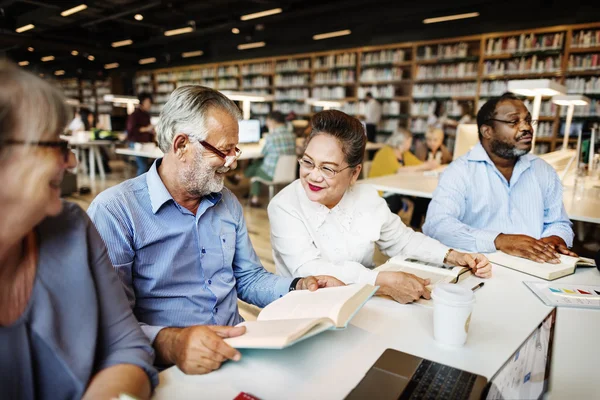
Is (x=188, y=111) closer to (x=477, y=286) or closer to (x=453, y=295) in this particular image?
(x=453, y=295)

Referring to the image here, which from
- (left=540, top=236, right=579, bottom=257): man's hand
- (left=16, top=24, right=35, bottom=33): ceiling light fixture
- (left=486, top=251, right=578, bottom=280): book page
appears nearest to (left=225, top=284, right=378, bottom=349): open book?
(left=486, top=251, right=578, bottom=280): book page

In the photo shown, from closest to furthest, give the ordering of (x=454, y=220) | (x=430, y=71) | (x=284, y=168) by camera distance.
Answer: (x=454, y=220), (x=284, y=168), (x=430, y=71)

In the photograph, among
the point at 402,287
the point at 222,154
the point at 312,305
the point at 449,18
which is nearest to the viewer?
the point at 312,305

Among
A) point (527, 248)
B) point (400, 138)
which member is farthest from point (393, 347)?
point (400, 138)

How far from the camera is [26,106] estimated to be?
0.65 m

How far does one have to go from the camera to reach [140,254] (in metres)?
1.24

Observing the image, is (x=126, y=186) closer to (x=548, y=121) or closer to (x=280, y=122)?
(x=280, y=122)

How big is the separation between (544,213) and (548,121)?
5.54 m

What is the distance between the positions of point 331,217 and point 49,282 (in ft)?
3.43

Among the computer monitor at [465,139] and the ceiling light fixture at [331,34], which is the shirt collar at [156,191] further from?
the ceiling light fixture at [331,34]

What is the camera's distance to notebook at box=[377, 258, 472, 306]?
4.58ft

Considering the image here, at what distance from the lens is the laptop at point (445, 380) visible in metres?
0.76

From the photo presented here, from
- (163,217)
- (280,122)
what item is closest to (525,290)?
(163,217)

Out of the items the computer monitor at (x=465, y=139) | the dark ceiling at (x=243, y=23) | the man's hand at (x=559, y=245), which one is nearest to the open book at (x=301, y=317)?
the man's hand at (x=559, y=245)
